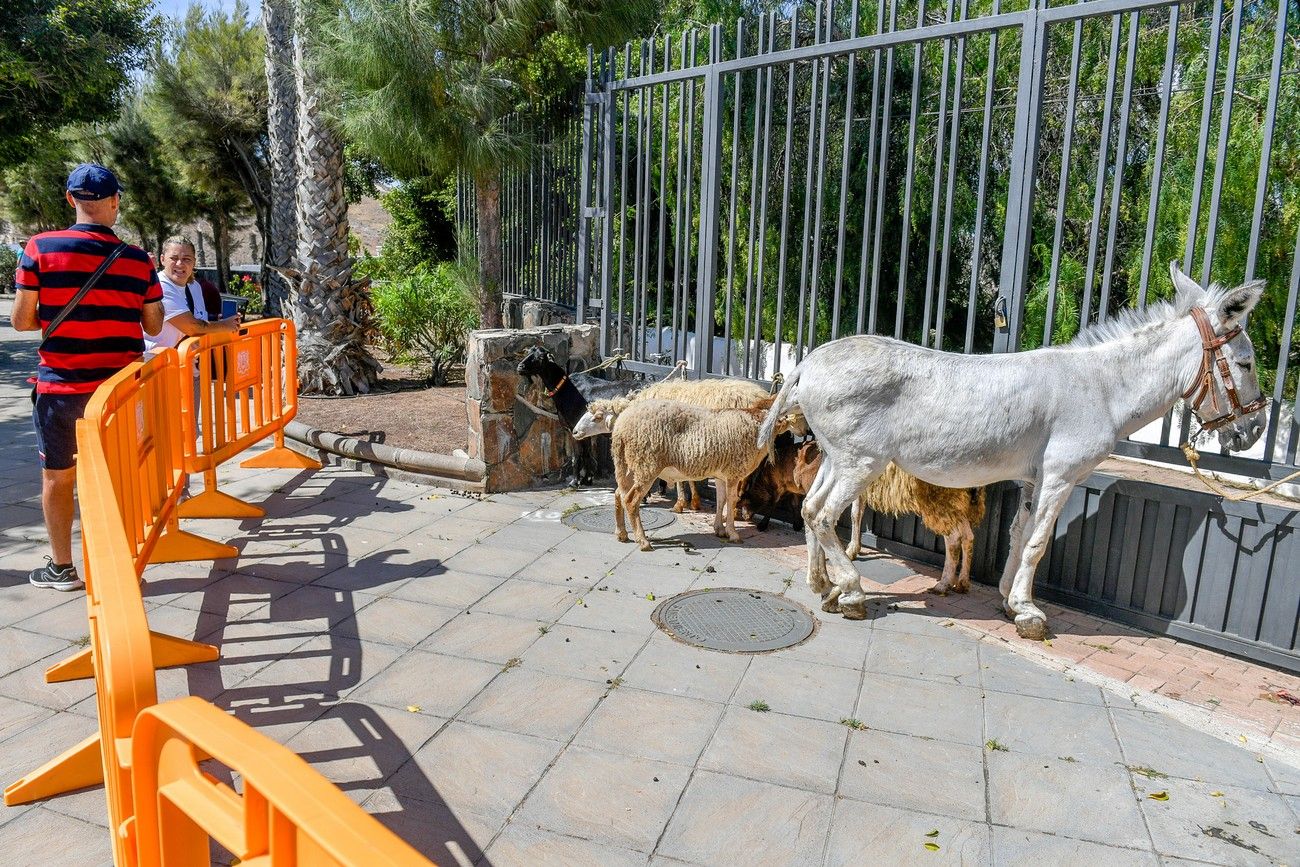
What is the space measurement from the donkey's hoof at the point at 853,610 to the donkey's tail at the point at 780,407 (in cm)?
117

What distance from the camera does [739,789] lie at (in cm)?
335

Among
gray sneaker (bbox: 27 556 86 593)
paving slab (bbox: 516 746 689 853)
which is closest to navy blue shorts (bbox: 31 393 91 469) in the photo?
gray sneaker (bbox: 27 556 86 593)

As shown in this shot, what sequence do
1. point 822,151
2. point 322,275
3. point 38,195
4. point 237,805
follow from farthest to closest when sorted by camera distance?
point 38,195, point 322,275, point 822,151, point 237,805

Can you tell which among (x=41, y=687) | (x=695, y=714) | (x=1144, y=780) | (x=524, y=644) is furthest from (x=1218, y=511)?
(x=41, y=687)

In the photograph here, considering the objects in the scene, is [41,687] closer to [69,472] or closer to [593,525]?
[69,472]

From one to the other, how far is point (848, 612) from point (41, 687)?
401 cm

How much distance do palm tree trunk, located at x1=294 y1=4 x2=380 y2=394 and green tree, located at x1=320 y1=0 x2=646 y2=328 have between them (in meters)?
1.20

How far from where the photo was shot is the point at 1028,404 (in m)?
4.61

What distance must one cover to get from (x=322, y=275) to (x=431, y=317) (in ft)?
4.93

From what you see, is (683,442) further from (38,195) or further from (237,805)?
(38,195)

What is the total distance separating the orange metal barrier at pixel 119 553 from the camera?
1853 millimetres

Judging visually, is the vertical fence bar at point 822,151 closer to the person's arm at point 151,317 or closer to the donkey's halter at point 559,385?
the donkey's halter at point 559,385

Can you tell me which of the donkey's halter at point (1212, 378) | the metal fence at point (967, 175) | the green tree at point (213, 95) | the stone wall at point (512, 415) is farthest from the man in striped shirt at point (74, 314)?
the green tree at point (213, 95)

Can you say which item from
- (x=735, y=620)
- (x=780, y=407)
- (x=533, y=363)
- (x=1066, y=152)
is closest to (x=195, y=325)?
(x=533, y=363)
